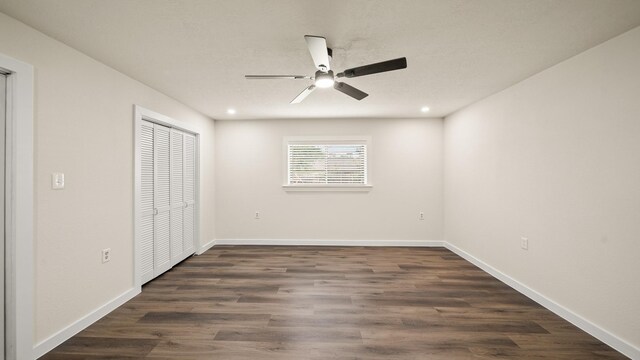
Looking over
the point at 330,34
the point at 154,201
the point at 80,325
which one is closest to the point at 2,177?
the point at 80,325

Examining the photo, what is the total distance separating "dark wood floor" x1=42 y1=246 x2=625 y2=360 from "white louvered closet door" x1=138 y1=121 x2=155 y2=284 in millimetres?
267

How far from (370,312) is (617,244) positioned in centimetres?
197

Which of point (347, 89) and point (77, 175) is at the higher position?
point (347, 89)

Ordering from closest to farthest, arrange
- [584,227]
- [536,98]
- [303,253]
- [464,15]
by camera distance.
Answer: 1. [464,15]
2. [584,227]
3. [536,98]
4. [303,253]

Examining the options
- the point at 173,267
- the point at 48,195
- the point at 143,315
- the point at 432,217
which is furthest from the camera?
the point at 432,217

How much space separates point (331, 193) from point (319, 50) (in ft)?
10.7

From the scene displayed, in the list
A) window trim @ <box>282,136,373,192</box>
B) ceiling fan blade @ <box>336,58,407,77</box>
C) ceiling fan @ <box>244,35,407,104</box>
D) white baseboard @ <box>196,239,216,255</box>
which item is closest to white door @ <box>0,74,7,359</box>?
ceiling fan @ <box>244,35,407,104</box>

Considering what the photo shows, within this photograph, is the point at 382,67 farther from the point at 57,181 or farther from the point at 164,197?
the point at 164,197

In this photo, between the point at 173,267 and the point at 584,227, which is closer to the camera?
the point at 584,227

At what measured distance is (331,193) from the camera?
4.86 m

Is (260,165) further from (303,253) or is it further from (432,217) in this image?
(432,217)

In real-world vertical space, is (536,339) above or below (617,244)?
below

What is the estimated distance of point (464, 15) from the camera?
5.65ft

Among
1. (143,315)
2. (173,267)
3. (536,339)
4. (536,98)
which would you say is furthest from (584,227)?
(173,267)
